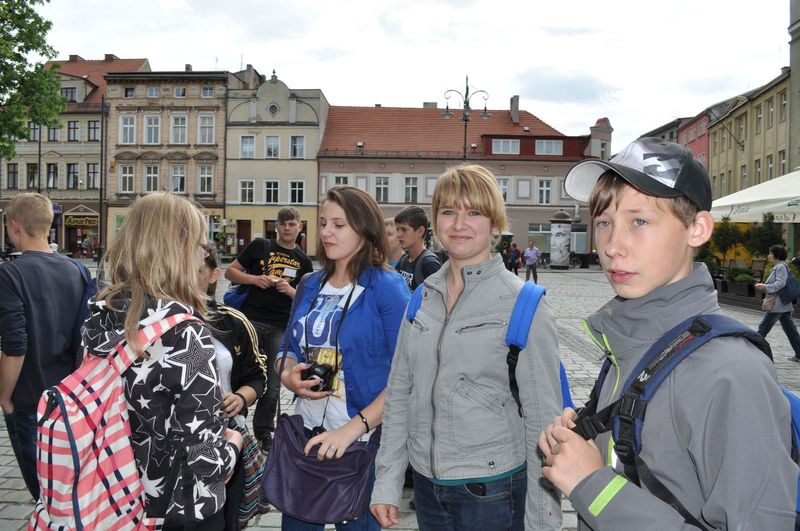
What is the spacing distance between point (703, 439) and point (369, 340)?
1705 millimetres

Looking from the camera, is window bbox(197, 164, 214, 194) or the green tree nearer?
the green tree

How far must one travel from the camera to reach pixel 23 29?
19219mm

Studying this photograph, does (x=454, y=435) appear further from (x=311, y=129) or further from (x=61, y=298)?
(x=311, y=129)

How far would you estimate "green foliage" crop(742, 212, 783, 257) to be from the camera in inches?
699

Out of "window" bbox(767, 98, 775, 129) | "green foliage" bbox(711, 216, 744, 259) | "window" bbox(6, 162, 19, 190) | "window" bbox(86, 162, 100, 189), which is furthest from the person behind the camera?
"window" bbox(6, 162, 19, 190)

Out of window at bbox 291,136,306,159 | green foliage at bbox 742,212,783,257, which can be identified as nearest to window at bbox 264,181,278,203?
window at bbox 291,136,306,159

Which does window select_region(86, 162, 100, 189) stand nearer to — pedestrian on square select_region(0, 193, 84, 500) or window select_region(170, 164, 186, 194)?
window select_region(170, 164, 186, 194)

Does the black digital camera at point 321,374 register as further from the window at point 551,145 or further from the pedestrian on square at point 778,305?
the window at point 551,145

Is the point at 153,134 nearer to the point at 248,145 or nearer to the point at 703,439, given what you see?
A: the point at 248,145

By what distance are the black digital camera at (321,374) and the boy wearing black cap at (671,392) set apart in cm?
135

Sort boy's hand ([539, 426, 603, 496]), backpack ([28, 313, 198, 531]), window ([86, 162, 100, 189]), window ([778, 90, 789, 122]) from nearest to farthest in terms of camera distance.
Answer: boy's hand ([539, 426, 603, 496]) < backpack ([28, 313, 198, 531]) < window ([778, 90, 789, 122]) < window ([86, 162, 100, 189])

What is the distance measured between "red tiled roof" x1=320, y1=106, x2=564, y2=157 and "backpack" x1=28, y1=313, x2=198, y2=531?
4615cm

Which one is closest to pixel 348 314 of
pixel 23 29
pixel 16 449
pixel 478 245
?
pixel 478 245

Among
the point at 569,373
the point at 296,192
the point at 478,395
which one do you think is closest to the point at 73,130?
the point at 296,192
